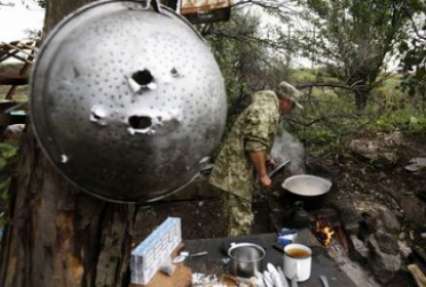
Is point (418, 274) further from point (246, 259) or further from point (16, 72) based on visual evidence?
point (16, 72)

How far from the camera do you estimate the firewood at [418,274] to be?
4.45 m

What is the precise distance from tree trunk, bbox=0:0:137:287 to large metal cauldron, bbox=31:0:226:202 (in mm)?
256

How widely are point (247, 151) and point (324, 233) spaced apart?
137cm

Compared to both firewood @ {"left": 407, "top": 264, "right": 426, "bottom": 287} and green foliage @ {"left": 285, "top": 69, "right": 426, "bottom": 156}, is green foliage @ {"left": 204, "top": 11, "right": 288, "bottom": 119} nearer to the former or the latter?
green foliage @ {"left": 285, "top": 69, "right": 426, "bottom": 156}

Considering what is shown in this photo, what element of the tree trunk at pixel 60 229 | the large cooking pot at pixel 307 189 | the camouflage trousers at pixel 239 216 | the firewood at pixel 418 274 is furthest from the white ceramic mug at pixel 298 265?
the large cooking pot at pixel 307 189

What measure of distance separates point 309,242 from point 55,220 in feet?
6.18

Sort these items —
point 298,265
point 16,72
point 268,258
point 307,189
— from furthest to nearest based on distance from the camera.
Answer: point 307,189 < point 268,258 < point 298,265 < point 16,72

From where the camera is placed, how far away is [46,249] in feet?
5.18

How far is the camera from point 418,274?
4.55 m

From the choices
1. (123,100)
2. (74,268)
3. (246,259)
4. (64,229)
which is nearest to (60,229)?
(64,229)

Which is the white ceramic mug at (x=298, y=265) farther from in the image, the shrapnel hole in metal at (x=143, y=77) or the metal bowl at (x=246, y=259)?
the shrapnel hole in metal at (x=143, y=77)

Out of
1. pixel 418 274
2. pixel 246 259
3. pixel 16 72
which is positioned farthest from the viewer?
pixel 418 274

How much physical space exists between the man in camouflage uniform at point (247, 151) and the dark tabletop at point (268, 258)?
126cm

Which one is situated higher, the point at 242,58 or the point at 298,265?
the point at 242,58
